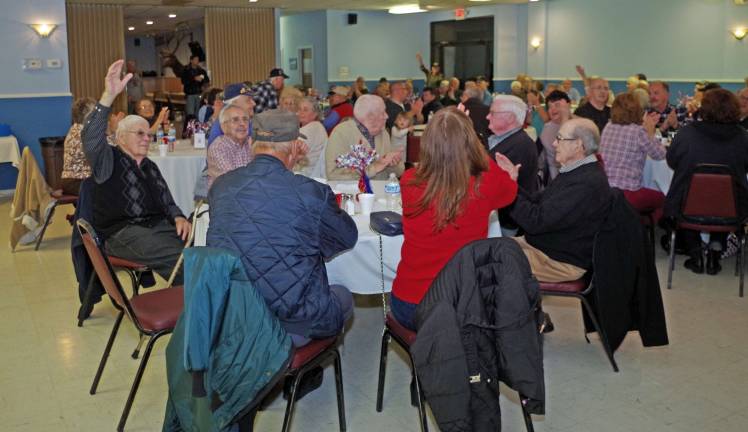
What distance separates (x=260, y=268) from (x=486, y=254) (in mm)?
768

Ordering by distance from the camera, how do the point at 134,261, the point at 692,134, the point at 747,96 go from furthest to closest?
the point at 747,96, the point at 692,134, the point at 134,261

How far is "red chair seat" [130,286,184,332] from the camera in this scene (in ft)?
10.0

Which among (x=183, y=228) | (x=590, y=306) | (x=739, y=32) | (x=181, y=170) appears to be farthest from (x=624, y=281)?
(x=739, y=32)

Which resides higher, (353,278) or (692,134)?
(692,134)

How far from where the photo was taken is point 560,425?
10.3ft

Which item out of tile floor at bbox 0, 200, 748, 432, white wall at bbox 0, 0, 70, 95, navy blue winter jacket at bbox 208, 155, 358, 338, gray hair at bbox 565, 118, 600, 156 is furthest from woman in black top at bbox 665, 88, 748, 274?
white wall at bbox 0, 0, 70, 95

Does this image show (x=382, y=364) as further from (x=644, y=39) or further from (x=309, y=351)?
(x=644, y=39)

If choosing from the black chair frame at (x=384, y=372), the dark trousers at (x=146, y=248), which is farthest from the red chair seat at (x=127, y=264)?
the black chair frame at (x=384, y=372)

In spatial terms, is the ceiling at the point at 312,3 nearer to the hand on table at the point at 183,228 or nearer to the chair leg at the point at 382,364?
the hand on table at the point at 183,228

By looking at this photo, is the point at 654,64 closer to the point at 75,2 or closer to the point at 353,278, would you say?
the point at 75,2

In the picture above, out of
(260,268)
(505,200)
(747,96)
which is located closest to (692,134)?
(747,96)

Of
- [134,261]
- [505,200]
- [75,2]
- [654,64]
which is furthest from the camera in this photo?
[654,64]

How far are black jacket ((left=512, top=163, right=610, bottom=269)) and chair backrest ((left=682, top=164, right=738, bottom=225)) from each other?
1.64 metres

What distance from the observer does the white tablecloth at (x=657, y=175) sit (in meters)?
5.80
